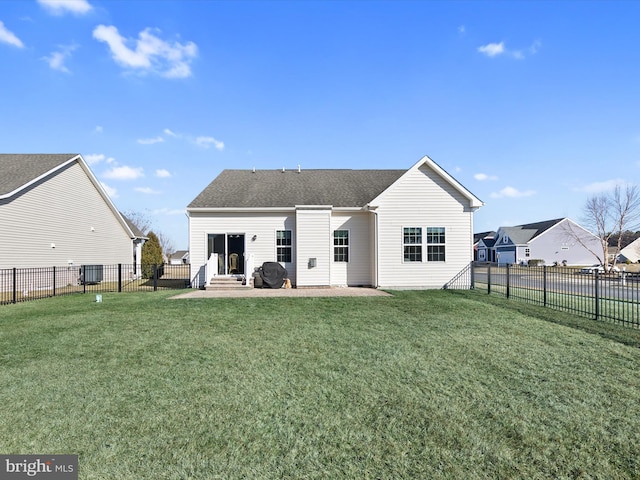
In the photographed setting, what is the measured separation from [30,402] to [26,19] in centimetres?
1182

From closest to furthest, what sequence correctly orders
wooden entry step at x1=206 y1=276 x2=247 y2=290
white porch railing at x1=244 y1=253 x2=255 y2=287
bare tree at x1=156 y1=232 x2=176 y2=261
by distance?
wooden entry step at x1=206 y1=276 x2=247 y2=290, white porch railing at x1=244 y1=253 x2=255 y2=287, bare tree at x1=156 y1=232 x2=176 y2=261

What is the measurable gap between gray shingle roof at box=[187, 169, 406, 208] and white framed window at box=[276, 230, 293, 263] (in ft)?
4.49

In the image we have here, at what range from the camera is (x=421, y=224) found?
1476cm

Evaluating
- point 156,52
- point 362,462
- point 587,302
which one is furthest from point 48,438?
point 587,302

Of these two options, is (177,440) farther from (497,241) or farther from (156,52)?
(497,241)

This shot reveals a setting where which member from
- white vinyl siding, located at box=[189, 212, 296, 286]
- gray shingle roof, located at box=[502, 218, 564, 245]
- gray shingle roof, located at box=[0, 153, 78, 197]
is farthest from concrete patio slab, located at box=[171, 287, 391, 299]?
gray shingle roof, located at box=[502, 218, 564, 245]

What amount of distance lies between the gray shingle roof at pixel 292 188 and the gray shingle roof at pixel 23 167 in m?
8.87

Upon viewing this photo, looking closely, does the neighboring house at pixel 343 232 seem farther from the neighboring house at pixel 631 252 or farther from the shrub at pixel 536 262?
the neighboring house at pixel 631 252

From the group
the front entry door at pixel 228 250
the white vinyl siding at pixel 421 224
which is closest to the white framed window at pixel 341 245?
the white vinyl siding at pixel 421 224

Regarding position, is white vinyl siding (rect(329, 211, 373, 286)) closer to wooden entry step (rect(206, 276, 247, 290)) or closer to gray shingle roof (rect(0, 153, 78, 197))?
wooden entry step (rect(206, 276, 247, 290))

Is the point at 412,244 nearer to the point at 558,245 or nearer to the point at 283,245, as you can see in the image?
the point at 283,245

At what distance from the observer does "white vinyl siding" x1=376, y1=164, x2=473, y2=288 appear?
48.0 ft

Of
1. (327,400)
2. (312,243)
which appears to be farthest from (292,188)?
(327,400)

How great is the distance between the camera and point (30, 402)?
3.77m
